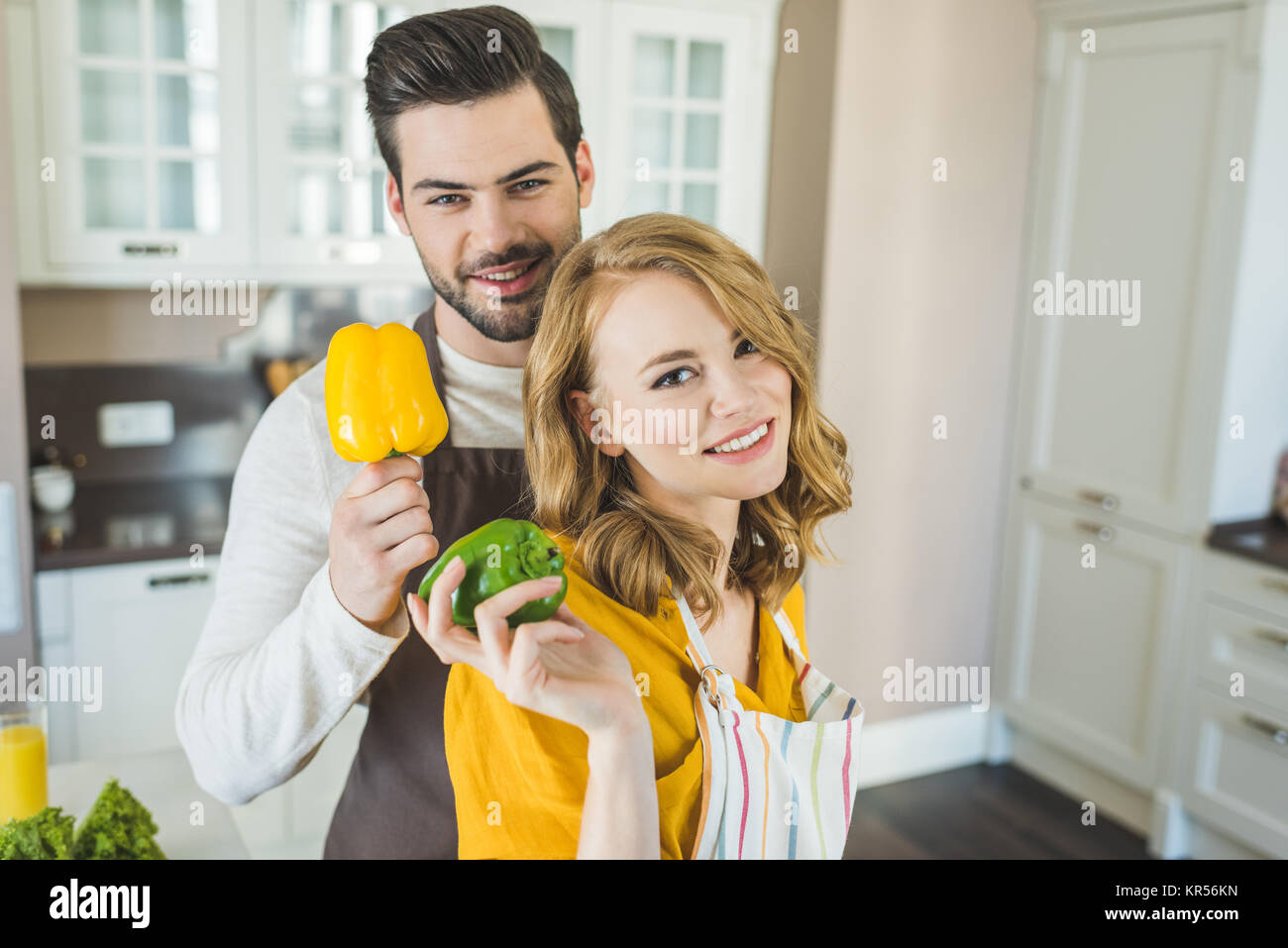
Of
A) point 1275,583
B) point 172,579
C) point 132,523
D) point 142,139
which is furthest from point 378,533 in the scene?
point 1275,583

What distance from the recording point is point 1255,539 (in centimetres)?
164

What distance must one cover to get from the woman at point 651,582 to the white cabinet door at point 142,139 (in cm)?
40

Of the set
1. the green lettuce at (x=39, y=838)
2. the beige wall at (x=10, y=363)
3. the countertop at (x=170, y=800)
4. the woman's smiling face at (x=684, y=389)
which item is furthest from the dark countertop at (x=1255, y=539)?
the beige wall at (x=10, y=363)

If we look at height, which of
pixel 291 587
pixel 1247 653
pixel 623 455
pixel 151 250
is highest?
pixel 151 250

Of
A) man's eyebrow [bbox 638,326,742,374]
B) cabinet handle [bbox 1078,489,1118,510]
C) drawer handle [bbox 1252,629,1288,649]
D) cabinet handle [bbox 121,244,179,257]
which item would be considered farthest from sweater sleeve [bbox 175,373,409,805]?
drawer handle [bbox 1252,629,1288,649]

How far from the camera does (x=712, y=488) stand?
2.23 ft

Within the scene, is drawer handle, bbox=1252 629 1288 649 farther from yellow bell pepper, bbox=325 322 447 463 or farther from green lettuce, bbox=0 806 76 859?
green lettuce, bbox=0 806 76 859

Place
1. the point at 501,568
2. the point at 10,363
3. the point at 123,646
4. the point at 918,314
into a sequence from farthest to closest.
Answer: the point at 10,363, the point at 123,646, the point at 918,314, the point at 501,568

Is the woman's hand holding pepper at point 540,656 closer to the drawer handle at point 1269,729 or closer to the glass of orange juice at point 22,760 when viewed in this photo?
the glass of orange juice at point 22,760

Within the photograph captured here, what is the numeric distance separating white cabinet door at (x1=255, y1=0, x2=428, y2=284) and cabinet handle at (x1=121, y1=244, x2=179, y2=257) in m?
0.52

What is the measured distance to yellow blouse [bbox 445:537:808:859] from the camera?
2.16 ft

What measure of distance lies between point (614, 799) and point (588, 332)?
284 mm

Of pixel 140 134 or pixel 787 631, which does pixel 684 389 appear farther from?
pixel 140 134

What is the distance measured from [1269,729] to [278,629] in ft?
4.92
